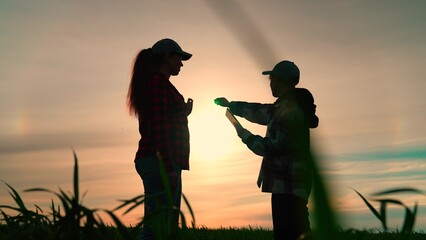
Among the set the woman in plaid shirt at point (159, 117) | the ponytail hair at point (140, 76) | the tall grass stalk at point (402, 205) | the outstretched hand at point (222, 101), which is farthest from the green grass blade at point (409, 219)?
the outstretched hand at point (222, 101)

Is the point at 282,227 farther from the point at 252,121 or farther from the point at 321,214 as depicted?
the point at 321,214

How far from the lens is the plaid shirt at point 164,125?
4652 mm

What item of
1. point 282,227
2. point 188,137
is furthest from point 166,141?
point 282,227

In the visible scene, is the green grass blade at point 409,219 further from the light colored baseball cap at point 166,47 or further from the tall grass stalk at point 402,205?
the light colored baseball cap at point 166,47

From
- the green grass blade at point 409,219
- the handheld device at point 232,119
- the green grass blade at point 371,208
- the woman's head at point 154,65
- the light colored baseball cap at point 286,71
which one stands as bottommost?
the green grass blade at point 409,219

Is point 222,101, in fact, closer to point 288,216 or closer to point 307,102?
point 307,102

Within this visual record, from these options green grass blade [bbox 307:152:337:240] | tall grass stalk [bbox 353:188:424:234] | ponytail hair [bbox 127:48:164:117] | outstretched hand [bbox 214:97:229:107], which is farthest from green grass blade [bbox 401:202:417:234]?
outstretched hand [bbox 214:97:229:107]

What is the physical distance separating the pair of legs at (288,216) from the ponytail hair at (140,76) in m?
1.51

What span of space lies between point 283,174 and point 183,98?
3.88 feet

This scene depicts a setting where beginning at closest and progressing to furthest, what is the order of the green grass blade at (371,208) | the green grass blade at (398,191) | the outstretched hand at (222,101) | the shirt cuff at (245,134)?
the green grass blade at (398,191) → the green grass blade at (371,208) → the shirt cuff at (245,134) → the outstretched hand at (222,101)

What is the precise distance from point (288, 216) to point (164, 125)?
1333 mm

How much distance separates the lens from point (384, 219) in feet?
5.86

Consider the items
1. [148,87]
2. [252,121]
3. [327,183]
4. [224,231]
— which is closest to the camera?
[327,183]

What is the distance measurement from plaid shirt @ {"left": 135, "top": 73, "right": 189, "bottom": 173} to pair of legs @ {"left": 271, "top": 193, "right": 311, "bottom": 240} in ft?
2.87
